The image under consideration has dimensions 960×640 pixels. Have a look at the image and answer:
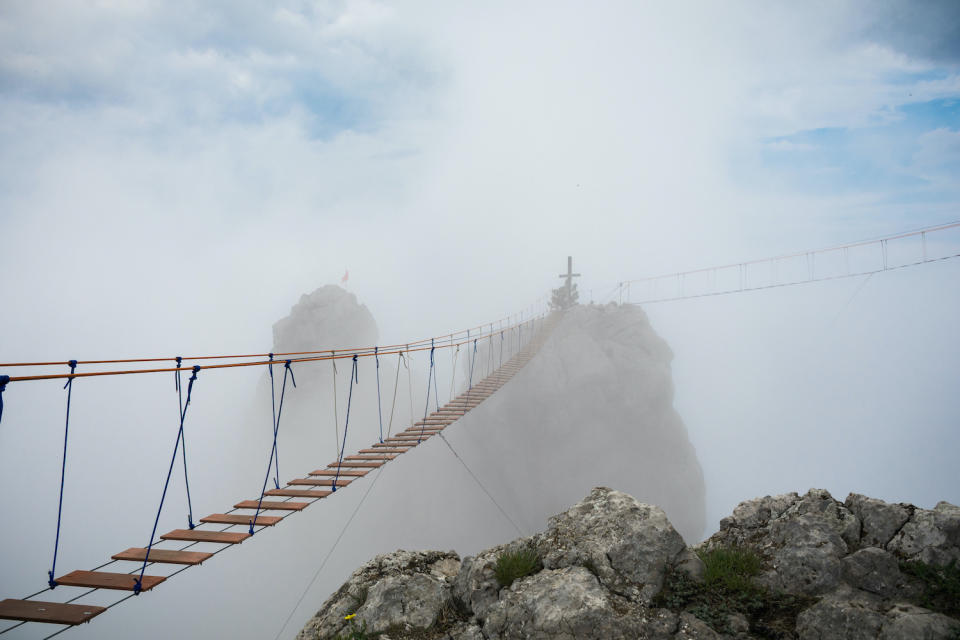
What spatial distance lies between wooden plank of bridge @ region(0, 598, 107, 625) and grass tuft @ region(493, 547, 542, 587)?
→ 3.67m

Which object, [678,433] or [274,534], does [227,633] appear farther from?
[678,433]

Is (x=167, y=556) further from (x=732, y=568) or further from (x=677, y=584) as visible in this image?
(x=732, y=568)

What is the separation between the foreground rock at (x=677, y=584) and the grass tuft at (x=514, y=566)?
0.04m

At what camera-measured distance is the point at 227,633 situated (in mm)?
29688

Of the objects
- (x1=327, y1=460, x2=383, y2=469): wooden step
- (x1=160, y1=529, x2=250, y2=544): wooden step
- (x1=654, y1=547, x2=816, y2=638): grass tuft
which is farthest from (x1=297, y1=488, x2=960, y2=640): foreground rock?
(x1=327, y1=460, x2=383, y2=469): wooden step

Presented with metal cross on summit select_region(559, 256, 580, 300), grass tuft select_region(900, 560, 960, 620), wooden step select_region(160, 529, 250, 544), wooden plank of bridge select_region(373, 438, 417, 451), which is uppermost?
metal cross on summit select_region(559, 256, 580, 300)

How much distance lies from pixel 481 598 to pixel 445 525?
2845cm

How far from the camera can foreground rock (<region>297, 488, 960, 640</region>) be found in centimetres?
425

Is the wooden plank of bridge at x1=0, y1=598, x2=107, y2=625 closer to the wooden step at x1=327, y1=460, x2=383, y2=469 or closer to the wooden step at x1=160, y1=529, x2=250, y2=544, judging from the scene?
the wooden step at x1=160, y1=529, x2=250, y2=544

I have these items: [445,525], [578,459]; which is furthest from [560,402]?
[445,525]

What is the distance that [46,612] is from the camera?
4352mm

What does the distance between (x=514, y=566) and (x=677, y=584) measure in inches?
64.5

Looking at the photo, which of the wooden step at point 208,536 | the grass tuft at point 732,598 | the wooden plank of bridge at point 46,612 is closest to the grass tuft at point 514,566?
the grass tuft at point 732,598

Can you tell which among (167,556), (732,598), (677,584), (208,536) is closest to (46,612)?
(167,556)
